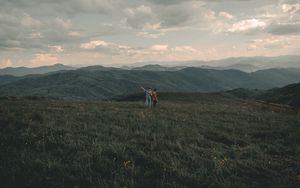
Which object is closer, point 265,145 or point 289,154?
point 289,154

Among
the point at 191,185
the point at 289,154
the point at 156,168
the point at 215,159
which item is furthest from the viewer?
the point at 289,154

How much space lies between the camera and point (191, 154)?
15.8 m

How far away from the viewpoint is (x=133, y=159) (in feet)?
47.0

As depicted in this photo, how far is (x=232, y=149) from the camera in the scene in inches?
707

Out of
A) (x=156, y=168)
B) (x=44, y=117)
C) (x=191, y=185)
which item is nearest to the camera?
(x=191, y=185)

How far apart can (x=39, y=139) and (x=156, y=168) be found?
5889 millimetres

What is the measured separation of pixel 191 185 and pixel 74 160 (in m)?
4.39

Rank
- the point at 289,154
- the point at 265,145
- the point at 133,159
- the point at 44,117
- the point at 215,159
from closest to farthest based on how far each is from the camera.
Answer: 1. the point at 133,159
2. the point at 215,159
3. the point at 289,154
4. the point at 265,145
5. the point at 44,117

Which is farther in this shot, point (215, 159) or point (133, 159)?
point (215, 159)

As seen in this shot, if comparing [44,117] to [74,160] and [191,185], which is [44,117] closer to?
[74,160]

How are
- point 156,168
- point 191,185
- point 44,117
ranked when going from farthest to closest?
point 44,117
point 156,168
point 191,185

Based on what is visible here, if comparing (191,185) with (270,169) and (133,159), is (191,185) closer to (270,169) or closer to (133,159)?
(133,159)

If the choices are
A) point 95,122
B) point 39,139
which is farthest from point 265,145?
point 39,139

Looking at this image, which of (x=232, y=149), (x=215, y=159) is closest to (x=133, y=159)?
(x=215, y=159)
